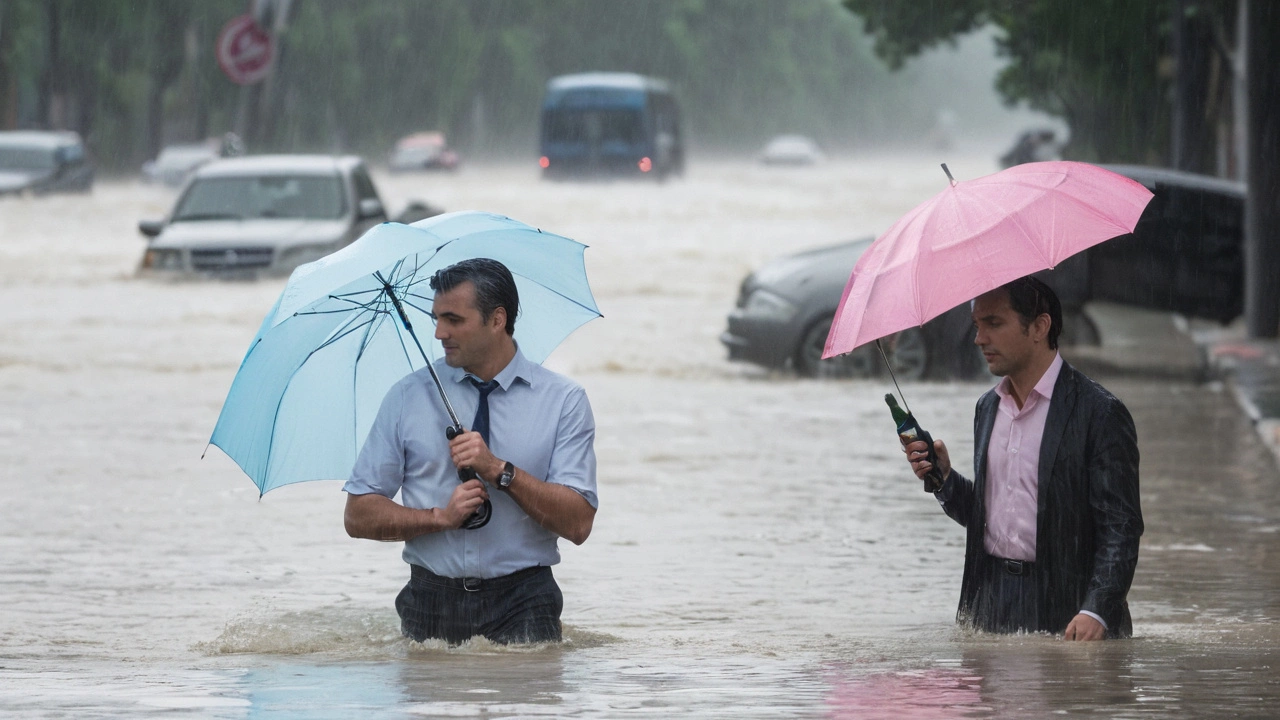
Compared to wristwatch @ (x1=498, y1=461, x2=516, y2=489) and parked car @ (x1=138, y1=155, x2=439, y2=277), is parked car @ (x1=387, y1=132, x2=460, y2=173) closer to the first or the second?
parked car @ (x1=138, y1=155, x2=439, y2=277)

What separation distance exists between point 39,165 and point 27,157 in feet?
1.34

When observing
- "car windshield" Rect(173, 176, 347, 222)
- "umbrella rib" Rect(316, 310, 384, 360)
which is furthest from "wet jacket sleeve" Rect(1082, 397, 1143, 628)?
"car windshield" Rect(173, 176, 347, 222)

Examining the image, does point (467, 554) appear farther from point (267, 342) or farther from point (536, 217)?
point (536, 217)

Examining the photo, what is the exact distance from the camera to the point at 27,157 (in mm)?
44281

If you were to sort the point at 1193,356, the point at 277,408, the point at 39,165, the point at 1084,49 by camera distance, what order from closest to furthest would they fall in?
the point at 277,408
the point at 1193,356
the point at 1084,49
the point at 39,165

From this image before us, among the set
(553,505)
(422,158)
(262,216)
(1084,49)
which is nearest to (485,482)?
(553,505)

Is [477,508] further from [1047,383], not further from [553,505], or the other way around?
[1047,383]

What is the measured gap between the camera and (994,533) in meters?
5.23

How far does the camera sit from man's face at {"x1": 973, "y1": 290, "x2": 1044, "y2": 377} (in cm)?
511

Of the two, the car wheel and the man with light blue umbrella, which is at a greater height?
the man with light blue umbrella

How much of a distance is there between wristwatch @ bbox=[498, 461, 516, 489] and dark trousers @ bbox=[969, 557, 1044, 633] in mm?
1247

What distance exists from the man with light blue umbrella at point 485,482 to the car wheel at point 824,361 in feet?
34.2

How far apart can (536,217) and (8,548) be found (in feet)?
106

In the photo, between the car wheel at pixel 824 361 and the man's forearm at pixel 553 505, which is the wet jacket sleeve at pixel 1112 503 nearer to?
the man's forearm at pixel 553 505
